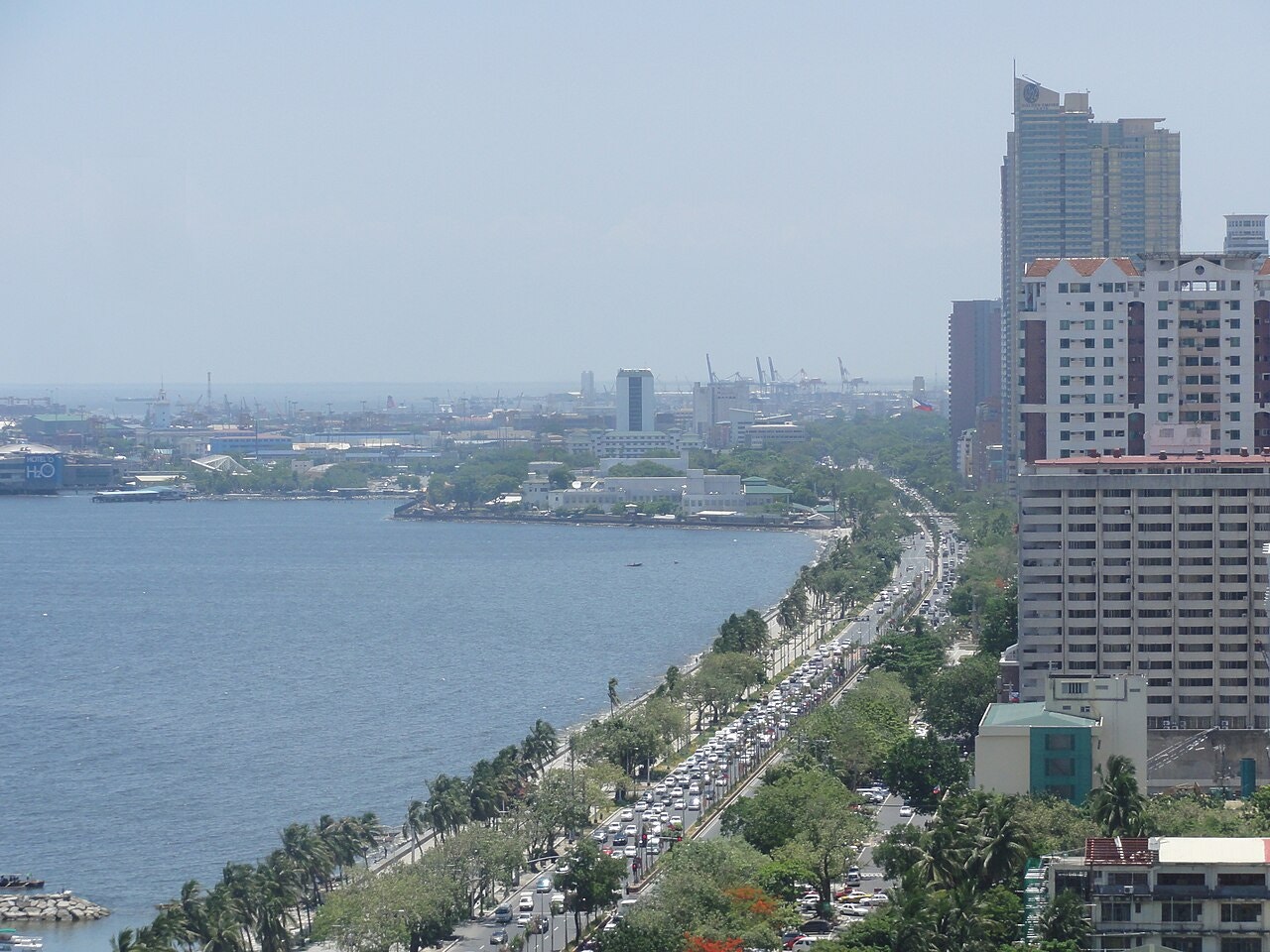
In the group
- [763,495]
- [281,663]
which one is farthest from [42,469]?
[281,663]

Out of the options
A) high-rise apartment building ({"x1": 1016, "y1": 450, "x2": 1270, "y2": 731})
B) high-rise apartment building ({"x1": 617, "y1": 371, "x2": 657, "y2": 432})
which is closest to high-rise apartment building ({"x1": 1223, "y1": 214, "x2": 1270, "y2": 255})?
high-rise apartment building ({"x1": 1016, "y1": 450, "x2": 1270, "y2": 731})

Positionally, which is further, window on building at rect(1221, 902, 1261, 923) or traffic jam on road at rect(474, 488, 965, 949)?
traffic jam on road at rect(474, 488, 965, 949)

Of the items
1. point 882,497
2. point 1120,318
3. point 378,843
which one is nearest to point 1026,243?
point 882,497

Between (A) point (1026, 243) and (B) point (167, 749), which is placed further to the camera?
(A) point (1026, 243)

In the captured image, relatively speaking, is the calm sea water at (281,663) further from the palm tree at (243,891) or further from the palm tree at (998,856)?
the palm tree at (998,856)

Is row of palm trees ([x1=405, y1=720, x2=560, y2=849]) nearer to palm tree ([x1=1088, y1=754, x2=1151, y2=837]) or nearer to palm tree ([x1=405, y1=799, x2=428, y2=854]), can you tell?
palm tree ([x1=405, y1=799, x2=428, y2=854])

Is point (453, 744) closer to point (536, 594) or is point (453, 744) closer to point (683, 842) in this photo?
point (683, 842)

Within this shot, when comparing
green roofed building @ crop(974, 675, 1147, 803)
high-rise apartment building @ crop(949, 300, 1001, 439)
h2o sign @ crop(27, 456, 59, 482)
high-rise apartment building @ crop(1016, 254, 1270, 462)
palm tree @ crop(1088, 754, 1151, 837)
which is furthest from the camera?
h2o sign @ crop(27, 456, 59, 482)
